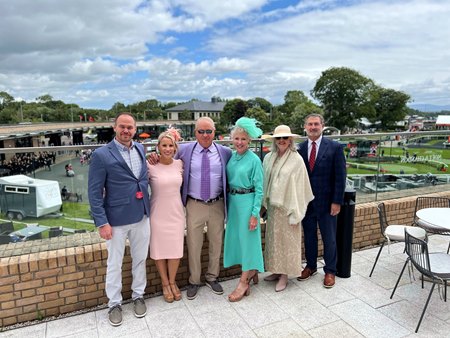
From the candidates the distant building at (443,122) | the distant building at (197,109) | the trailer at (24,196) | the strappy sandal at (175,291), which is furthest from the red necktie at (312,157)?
the distant building at (197,109)

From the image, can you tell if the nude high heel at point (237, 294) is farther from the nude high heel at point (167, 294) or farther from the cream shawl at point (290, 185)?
the cream shawl at point (290, 185)

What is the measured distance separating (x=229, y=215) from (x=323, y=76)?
2507 inches

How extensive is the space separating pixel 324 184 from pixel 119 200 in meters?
2.03

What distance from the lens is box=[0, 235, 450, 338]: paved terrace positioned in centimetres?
266

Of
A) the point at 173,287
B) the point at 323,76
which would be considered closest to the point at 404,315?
the point at 173,287

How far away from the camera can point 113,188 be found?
8.52 feet

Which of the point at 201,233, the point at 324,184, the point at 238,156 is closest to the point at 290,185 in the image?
the point at 324,184

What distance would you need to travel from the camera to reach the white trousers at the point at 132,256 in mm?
2730

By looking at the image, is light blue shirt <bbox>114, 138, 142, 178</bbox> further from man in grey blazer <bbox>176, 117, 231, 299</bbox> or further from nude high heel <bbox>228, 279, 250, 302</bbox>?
nude high heel <bbox>228, 279, 250, 302</bbox>

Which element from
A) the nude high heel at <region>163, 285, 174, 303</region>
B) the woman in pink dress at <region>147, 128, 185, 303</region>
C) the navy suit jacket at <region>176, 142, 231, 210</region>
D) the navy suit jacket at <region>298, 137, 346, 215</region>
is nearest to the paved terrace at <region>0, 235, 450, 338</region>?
the nude high heel at <region>163, 285, 174, 303</region>

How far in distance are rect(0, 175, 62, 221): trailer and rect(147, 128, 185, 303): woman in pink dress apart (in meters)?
0.89

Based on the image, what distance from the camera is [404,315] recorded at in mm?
2885

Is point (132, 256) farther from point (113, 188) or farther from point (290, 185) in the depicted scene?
point (290, 185)

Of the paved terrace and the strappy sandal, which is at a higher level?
the strappy sandal
